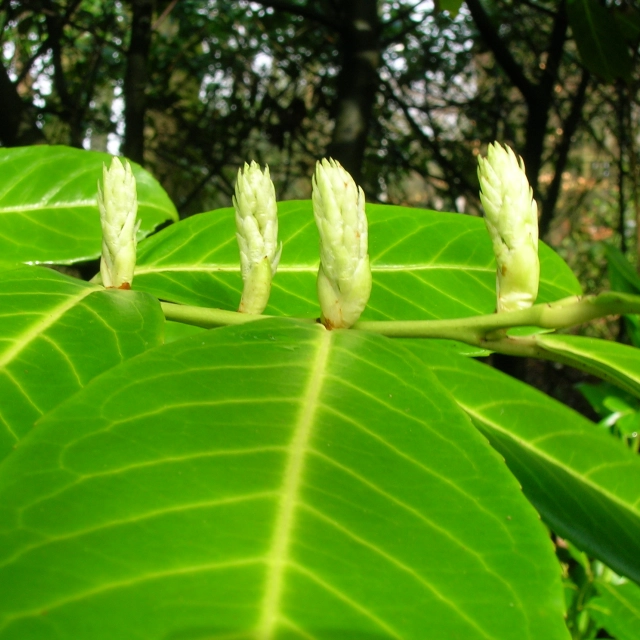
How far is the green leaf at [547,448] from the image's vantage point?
68 centimetres

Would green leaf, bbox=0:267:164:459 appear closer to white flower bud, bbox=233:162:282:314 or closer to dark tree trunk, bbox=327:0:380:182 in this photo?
white flower bud, bbox=233:162:282:314

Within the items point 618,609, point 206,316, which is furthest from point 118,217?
point 618,609

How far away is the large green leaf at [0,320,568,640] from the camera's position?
1.12 feet

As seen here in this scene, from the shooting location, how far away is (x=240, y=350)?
1.82 ft

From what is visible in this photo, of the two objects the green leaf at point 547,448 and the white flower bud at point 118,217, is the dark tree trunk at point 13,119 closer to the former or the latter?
the white flower bud at point 118,217

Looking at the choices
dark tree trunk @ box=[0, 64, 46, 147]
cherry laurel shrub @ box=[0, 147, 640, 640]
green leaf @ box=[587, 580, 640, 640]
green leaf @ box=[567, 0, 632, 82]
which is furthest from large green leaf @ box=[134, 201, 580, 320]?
dark tree trunk @ box=[0, 64, 46, 147]

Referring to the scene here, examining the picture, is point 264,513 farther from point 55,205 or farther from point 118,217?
point 55,205

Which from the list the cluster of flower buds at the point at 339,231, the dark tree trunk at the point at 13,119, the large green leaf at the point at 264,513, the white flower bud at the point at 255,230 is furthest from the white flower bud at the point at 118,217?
the dark tree trunk at the point at 13,119

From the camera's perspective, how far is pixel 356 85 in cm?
287

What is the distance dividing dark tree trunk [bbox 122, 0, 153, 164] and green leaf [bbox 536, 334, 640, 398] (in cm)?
255

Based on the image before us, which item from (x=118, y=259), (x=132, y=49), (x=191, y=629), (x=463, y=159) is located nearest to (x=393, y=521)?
(x=191, y=629)

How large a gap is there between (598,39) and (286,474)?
2.38 meters

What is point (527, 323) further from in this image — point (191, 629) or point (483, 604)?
point (191, 629)

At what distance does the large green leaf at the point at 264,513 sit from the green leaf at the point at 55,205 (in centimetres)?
50
